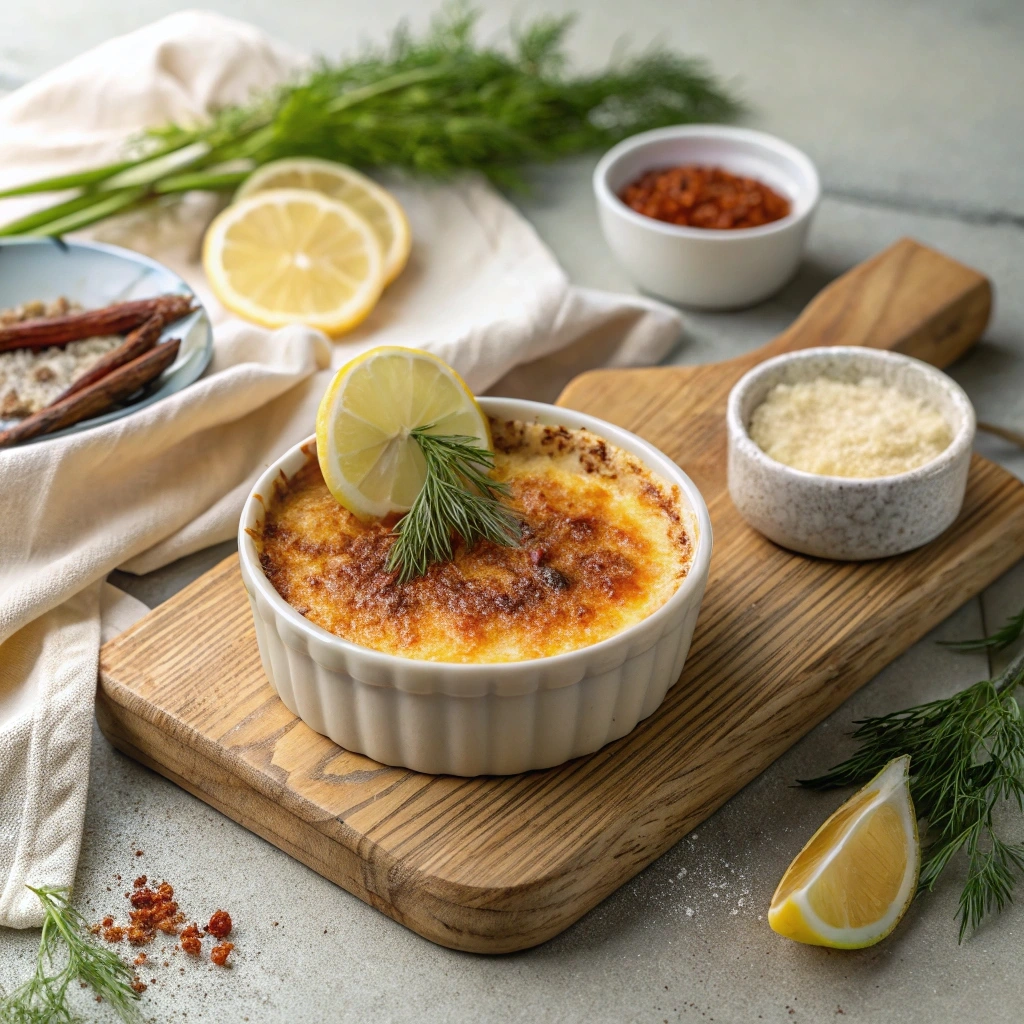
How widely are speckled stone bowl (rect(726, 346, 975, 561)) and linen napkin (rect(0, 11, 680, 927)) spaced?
626mm

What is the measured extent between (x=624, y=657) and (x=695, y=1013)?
472 mm

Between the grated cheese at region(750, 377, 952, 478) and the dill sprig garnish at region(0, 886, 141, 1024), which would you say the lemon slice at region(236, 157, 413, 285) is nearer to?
the grated cheese at region(750, 377, 952, 478)

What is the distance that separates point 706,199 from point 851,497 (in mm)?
1196

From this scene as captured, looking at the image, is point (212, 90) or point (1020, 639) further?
point (212, 90)

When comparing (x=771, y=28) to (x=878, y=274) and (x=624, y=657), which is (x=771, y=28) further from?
(x=624, y=657)

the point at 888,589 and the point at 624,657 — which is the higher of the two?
the point at 624,657

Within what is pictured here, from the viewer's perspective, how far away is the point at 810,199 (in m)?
3.03

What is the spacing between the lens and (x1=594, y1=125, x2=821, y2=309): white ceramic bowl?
2.94 m

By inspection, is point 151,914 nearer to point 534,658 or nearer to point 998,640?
point 534,658

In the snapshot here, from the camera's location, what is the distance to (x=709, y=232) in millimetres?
2934

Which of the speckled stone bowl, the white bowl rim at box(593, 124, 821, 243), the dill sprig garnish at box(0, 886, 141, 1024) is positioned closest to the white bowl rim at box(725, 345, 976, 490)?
the speckled stone bowl

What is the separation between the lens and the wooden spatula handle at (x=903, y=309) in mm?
2744

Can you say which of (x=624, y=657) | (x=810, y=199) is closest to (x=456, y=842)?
(x=624, y=657)

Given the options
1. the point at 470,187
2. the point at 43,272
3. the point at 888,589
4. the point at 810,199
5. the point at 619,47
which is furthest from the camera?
the point at 619,47
